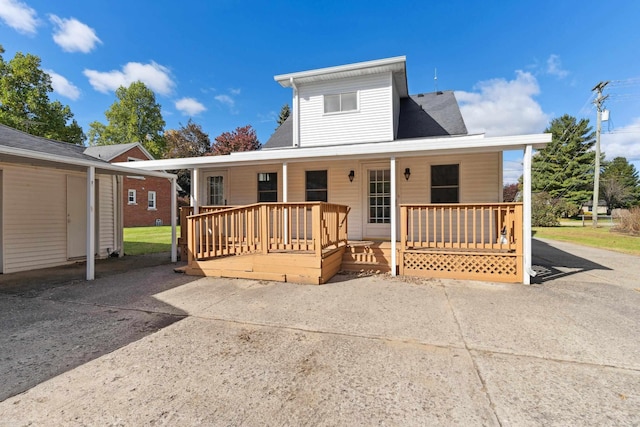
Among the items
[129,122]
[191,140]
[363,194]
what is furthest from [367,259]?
[129,122]

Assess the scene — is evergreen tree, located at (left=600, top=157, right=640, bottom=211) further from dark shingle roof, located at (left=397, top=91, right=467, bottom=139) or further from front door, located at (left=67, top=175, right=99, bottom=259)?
front door, located at (left=67, top=175, right=99, bottom=259)

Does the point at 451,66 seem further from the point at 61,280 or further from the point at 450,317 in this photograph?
the point at 61,280

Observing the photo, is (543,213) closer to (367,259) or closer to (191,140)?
(367,259)

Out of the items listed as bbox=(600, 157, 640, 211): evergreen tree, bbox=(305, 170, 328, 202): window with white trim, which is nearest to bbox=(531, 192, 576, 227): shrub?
bbox=(305, 170, 328, 202): window with white trim

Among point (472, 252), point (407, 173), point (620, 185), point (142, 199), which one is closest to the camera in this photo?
point (472, 252)

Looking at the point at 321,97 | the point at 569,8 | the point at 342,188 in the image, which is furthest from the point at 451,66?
the point at 342,188

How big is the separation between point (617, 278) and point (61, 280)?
11.5 m

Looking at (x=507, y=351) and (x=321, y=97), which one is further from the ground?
(x=321, y=97)

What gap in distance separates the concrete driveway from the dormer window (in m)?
6.48

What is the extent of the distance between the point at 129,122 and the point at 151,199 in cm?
1378

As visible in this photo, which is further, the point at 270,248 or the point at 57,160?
the point at 270,248

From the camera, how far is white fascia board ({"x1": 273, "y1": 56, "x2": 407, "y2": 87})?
8.04m

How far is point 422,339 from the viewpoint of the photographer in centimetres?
304

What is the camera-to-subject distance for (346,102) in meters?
8.89
